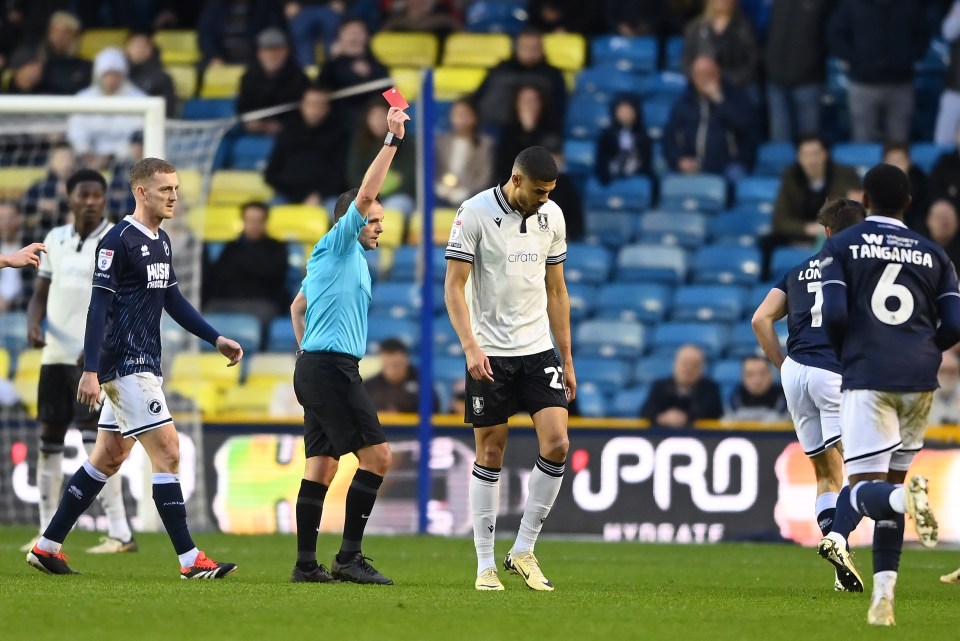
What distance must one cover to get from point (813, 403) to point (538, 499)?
5.96ft

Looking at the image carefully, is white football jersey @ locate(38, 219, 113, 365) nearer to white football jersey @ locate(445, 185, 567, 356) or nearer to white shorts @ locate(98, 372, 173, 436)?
white shorts @ locate(98, 372, 173, 436)

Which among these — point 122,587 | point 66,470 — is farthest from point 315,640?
point 66,470

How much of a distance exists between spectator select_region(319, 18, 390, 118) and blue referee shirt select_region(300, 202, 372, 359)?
9.12 meters

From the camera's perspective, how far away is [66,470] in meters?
14.2

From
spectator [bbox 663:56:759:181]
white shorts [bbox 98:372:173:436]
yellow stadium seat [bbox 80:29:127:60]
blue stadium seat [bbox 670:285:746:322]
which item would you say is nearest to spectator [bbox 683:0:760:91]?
spectator [bbox 663:56:759:181]

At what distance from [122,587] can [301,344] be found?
1.70m

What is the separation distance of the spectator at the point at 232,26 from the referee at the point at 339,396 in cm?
1136

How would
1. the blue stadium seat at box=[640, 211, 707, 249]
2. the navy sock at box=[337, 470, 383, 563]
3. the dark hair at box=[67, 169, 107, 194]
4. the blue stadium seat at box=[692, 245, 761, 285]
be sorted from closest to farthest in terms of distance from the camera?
the navy sock at box=[337, 470, 383, 563] → the dark hair at box=[67, 169, 107, 194] → the blue stadium seat at box=[692, 245, 761, 285] → the blue stadium seat at box=[640, 211, 707, 249]

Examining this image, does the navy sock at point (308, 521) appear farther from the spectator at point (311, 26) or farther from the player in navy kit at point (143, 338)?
the spectator at point (311, 26)

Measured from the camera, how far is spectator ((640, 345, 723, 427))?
1461 cm

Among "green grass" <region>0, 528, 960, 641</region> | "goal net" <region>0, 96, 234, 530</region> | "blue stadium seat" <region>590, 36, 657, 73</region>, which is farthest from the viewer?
"blue stadium seat" <region>590, 36, 657, 73</region>

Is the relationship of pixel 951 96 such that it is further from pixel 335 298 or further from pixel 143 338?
pixel 143 338

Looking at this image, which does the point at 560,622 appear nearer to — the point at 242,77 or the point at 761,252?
Answer: the point at 761,252

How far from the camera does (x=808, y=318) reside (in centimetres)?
962
